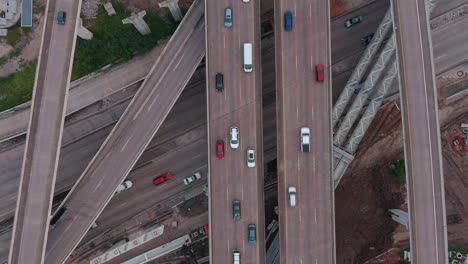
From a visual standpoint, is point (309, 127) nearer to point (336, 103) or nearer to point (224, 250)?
point (336, 103)

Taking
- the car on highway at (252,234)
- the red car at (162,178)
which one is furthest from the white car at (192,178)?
the car on highway at (252,234)

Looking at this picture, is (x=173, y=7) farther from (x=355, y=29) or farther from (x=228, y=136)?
(x=355, y=29)

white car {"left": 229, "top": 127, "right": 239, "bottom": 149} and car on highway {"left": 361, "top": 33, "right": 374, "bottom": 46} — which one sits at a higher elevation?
car on highway {"left": 361, "top": 33, "right": 374, "bottom": 46}

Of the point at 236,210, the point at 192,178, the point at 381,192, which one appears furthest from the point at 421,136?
the point at 192,178

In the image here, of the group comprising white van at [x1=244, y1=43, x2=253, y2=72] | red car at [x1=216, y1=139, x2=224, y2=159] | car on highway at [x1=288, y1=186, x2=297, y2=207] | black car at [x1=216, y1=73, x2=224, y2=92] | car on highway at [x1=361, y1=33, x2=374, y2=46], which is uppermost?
car on highway at [x1=361, y1=33, x2=374, y2=46]

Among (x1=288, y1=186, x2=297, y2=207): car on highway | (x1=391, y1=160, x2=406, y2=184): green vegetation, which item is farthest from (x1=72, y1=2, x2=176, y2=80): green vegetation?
(x1=391, y1=160, x2=406, y2=184): green vegetation

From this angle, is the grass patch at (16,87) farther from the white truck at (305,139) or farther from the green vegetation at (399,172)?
the green vegetation at (399,172)

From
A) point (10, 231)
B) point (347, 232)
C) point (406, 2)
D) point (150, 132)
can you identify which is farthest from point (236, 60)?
point (10, 231)

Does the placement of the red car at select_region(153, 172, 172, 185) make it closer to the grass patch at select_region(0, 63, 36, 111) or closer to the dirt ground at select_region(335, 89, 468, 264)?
the grass patch at select_region(0, 63, 36, 111)
